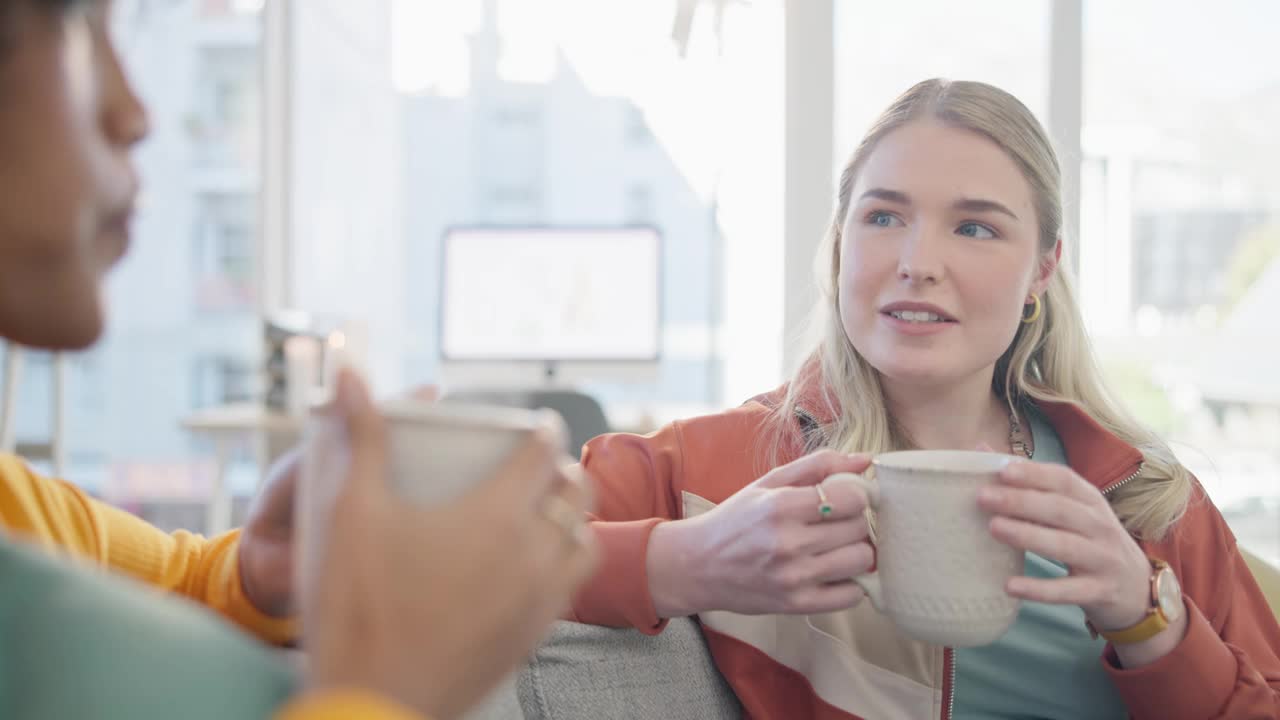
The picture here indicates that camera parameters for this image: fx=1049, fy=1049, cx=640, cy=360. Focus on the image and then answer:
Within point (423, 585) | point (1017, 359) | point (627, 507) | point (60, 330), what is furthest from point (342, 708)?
point (1017, 359)

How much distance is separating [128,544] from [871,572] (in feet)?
1.98

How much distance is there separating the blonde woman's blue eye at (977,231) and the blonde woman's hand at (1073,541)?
434 millimetres

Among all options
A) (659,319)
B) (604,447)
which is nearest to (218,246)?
(659,319)

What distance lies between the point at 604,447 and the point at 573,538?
2.36 feet

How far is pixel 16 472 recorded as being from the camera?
755mm

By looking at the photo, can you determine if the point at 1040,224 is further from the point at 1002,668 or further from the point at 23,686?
the point at 23,686

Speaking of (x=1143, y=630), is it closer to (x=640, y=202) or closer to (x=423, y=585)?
(x=423, y=585)

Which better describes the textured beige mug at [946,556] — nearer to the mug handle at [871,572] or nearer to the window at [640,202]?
the mug handle at [871,572]

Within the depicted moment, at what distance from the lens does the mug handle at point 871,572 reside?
2.80 ft

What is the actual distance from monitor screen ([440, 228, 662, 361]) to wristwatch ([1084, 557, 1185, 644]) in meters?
2.81

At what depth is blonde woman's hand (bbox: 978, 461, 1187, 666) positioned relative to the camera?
0.80 metres

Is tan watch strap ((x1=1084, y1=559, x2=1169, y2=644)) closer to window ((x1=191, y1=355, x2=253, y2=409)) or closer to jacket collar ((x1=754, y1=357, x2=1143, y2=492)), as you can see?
jacket collar ((x1=754, y1=357, x2=1143, y2=492))

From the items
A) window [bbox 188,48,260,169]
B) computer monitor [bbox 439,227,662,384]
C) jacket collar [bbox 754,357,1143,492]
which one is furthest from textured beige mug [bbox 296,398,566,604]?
window [bbox 188,48,260,169]

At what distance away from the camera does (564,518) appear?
0.52 meters
